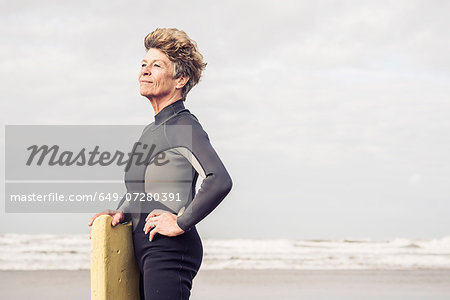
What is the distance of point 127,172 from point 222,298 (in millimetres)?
4559

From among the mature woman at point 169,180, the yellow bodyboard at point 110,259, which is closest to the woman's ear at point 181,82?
the mature woman at point 169,180

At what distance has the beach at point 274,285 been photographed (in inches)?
277

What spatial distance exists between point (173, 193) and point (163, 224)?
0.48 ft

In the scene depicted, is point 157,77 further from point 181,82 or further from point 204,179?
point 204,179

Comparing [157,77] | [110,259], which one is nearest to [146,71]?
[157,77]

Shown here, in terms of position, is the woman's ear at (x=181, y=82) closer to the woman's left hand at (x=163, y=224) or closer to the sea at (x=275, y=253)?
the woman's left hand at (x=163, y=224)

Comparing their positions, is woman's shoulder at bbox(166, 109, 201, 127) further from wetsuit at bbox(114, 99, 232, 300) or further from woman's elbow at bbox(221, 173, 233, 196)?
woman's elbow at bbox(221, 173, 233, 196)

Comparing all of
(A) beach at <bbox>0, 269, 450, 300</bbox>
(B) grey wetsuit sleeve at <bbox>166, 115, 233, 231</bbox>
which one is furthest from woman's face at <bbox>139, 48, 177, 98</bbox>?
(A) beach at <bbox>0, 269, 450, 300</bbox>

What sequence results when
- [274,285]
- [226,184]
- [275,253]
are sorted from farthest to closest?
[275,253]
[274,285]
[226,184]

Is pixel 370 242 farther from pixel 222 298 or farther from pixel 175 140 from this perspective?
pixel 175 140

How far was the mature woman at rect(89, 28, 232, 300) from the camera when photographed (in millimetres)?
2379

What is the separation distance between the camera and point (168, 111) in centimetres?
262

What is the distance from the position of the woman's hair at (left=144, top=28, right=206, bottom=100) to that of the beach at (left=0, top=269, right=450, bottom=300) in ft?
15.3

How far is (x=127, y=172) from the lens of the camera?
8.57ft
